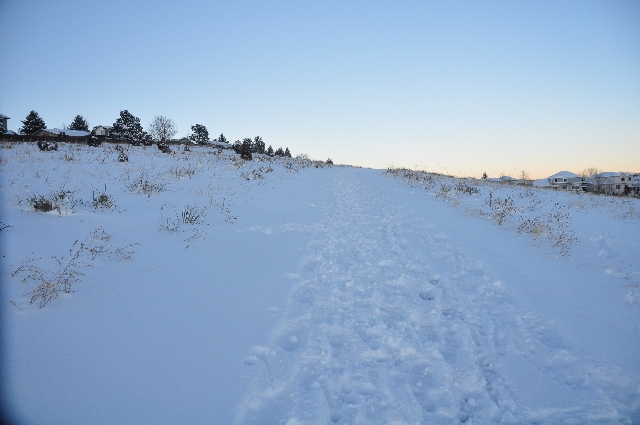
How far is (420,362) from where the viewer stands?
2855 millimetres

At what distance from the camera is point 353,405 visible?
7.73 feet

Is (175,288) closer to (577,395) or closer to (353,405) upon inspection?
(353,405)

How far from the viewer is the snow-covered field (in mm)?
2277

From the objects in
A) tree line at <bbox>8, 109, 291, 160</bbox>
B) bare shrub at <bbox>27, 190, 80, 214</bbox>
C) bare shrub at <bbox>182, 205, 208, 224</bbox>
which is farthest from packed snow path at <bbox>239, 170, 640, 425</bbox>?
tree line at <bbox>8, 109, 291, 160</bbox>

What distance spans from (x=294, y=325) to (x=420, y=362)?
4.57 feet

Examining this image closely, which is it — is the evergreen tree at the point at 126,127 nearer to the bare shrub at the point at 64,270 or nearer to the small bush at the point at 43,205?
the small bush at the point at 43,205

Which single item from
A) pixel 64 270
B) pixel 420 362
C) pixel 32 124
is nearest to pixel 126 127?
pixel 32 124

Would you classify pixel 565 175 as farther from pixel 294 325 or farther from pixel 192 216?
pixel 294 325

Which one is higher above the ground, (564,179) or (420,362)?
(564,179)

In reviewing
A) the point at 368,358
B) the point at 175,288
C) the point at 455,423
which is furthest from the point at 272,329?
the point at 455,423

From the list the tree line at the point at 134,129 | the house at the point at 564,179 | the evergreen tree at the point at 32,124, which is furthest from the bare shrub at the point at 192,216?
the house at the point at 564,179

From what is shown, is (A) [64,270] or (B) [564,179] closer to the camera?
(A) [64,270]

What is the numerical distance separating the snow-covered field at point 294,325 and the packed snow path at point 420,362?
2 centimetres

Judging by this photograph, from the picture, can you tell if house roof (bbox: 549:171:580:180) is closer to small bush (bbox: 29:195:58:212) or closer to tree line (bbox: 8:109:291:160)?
tree line (bbox: 8:109:291:160)
